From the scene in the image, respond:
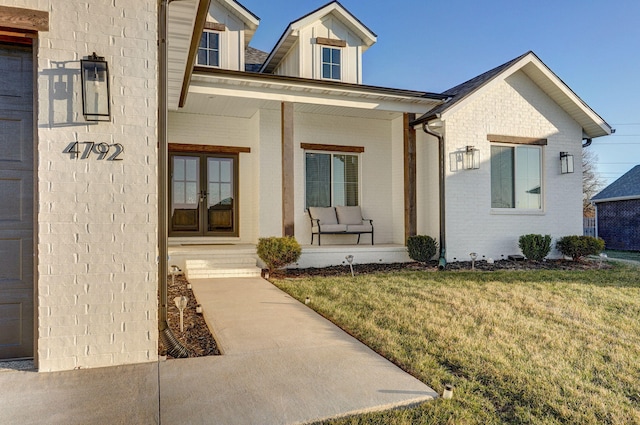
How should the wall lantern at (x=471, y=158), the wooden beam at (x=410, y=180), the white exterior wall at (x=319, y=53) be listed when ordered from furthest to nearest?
the white exterior wall at (x=319, y=53)
the wooden beam at (x=410, y=180)
the wall lantern at (x=471, y=158)

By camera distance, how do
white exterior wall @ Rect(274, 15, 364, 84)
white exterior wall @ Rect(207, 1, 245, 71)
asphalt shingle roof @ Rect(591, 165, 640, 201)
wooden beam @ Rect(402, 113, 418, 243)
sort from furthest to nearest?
asphalt shingle roof @ Rect(591, 165, 640, 201)
white exterior wall @ Rect(274, 15, 364, 84)
white exterior wall @ Rect(207, 1, 245, 71)
wooden beam @ Rect(402, 113, 418, 243)

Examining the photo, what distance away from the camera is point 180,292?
6.00 m

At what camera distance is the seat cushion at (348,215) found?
31.8 feet

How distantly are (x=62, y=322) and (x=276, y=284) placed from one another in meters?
3.74

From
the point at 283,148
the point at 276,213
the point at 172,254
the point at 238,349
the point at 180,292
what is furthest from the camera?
the point at 276,213

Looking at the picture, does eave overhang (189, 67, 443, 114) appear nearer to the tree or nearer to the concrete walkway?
the concrete walkway

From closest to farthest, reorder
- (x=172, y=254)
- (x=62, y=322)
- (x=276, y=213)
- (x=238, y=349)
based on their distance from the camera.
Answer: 1. (x=62, y=322)
2. (x=238, y=349)
3. (x=172, y=254)
4. (x=276, y=213)

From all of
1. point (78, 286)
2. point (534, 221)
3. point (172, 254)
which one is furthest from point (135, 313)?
point (534, 221)

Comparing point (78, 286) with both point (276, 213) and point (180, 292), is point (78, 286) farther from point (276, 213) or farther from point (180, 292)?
point (276, 213)

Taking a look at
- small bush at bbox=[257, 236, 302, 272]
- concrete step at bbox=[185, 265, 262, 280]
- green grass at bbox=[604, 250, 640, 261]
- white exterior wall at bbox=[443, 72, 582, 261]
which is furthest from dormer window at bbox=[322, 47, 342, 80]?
green grass at bbox=[604, 250, 640, 261]

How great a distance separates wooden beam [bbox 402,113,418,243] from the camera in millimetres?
8914

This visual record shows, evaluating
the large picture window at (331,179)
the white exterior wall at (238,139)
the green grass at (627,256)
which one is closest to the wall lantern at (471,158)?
the large picture window at (331,179)

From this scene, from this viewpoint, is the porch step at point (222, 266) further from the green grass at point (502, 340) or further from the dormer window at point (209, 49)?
the dormer window at point (209, 49)

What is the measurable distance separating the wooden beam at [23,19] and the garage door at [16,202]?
296mm
